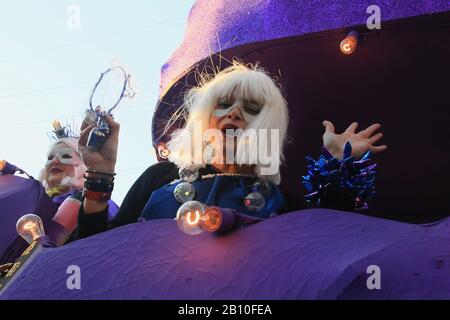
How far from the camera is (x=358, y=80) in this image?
2.51 meters

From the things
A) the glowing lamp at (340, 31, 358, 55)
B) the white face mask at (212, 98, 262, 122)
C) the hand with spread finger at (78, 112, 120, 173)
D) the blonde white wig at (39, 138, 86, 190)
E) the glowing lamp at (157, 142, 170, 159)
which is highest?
the glowing lamp at (340, 31, 358, 55)

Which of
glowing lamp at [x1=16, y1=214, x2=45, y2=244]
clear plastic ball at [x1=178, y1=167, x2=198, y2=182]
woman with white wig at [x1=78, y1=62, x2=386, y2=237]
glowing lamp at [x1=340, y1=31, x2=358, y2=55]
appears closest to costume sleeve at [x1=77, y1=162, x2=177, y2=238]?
woman with white wig at [x1=78, y1=62, x2=386, y2=237]

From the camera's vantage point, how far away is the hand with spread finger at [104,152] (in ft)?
6.35

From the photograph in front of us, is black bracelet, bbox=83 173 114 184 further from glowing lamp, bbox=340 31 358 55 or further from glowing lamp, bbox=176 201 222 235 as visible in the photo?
glowing lamp, bbox=340 31 358 55

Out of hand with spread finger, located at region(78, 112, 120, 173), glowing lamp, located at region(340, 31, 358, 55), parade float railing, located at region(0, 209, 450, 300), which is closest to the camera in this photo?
parade float railing, located at region(0, 209, 450, 300)

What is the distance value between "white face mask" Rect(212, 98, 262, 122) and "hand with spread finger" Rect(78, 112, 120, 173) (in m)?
0.43

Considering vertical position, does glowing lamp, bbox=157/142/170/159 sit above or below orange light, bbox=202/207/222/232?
above

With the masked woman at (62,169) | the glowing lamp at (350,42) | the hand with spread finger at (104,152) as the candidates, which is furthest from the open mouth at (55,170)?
the glowing lamp at (350,42)

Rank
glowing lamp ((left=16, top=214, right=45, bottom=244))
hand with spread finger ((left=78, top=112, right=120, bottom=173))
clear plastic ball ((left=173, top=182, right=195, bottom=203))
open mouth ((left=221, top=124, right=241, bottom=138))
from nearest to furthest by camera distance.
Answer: glowing lamp ((left=16, top=214, right=45, bottom=244)), hand with spread finger ((left=78, top=112, right=120, bottom=173)), clear plastic ball ((left=173, top=182, right=195, bottom=203)), open mouth ((left=221, top=124, right=241, bottom=138))

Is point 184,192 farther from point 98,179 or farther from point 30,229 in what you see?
point 30,229

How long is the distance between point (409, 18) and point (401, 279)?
1164mm

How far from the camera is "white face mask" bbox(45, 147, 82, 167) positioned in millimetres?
3442

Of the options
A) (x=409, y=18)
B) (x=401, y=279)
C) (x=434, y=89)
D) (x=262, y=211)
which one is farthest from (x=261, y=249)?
(x=434, y=89)
